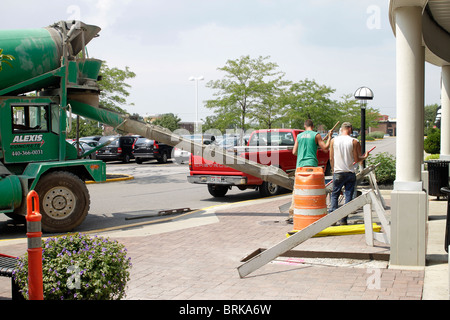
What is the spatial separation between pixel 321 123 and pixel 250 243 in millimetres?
30053

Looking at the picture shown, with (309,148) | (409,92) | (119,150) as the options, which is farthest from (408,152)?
(119,150)

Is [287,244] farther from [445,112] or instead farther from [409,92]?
[445,112]

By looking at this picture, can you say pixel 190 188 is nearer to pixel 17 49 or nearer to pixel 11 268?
pixel 17 49

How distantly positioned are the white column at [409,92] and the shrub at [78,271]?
4.12m

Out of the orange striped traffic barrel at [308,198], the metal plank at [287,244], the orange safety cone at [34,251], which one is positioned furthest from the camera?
the orange striped traffic barrel at [308,198]

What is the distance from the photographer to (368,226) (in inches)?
297

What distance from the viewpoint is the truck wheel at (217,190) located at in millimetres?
14637

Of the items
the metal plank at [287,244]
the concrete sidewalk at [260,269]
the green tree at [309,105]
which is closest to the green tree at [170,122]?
the green tree at [309,105]

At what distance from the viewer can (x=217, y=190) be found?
14.7 meters

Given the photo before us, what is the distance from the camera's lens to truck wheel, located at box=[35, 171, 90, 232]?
30.9 ft

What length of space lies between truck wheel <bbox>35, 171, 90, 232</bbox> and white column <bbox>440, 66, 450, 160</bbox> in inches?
345

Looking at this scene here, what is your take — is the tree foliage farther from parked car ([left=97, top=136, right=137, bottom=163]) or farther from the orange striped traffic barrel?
the orange striped traffic barrel

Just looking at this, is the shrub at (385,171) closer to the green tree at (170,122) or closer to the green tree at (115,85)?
the green tree at (115,85)

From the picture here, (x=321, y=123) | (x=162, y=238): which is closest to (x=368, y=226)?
(x=162, y=238)
